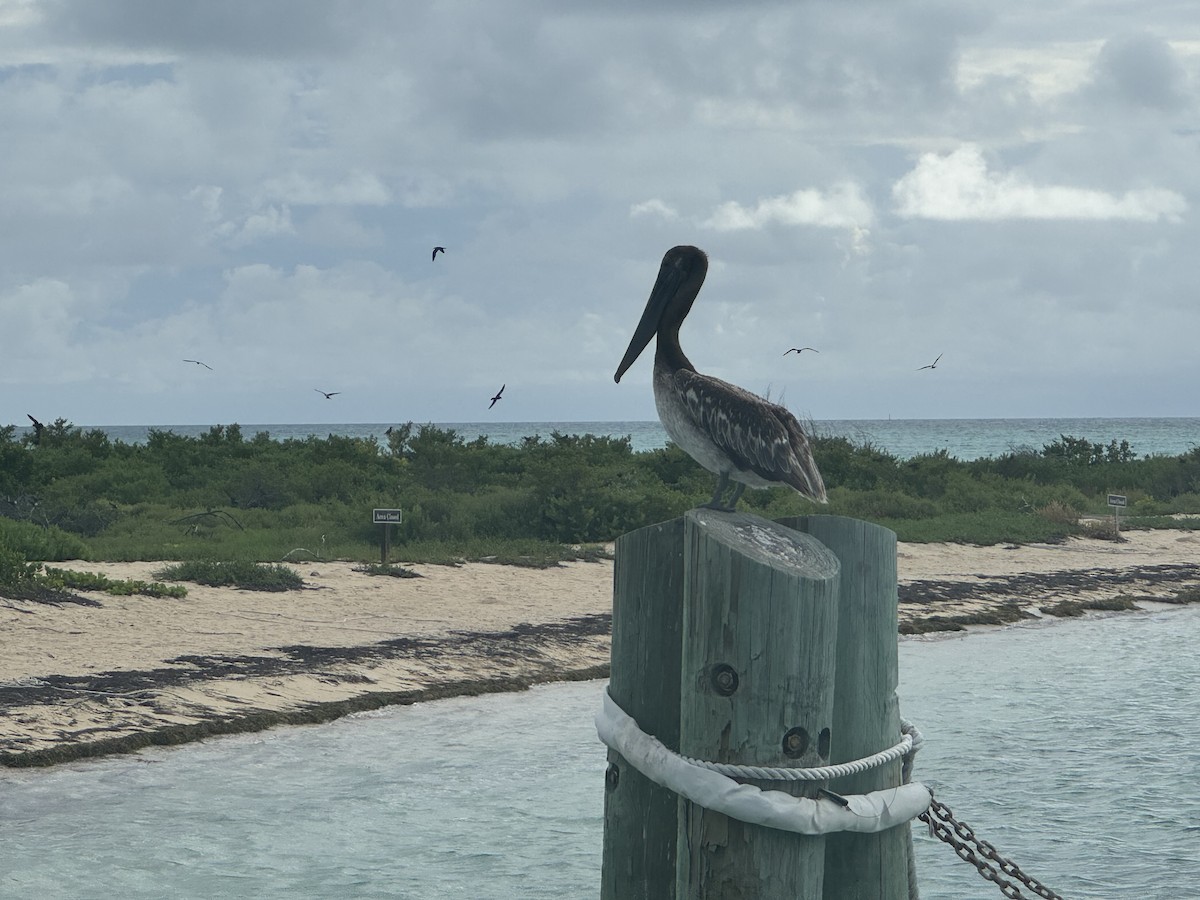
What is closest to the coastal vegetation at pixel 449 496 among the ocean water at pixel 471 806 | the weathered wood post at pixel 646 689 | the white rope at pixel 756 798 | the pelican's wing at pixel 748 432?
the ocean water at pixel 471 806

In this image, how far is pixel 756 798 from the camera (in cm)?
328

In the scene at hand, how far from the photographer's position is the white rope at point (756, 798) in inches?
129

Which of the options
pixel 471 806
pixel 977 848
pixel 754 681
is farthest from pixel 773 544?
pixel 471 806

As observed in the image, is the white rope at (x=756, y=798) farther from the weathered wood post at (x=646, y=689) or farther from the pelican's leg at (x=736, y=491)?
the pelican's leg at (x=736, y=491)

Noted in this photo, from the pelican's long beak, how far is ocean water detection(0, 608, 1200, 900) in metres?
3.92

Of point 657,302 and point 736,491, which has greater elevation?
point 657,302

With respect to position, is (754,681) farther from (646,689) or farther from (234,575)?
(234,575)

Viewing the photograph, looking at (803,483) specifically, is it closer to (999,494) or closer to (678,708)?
(678,708)

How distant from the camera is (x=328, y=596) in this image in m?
16.7

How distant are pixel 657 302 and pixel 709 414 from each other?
606 mm

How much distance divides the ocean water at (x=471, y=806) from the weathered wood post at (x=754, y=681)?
4986mm

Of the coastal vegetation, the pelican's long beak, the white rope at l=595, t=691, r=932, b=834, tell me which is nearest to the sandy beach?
the coastal vegetation

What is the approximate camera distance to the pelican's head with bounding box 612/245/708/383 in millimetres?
5621

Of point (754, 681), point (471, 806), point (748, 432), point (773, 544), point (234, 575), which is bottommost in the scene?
point (471, 806)
